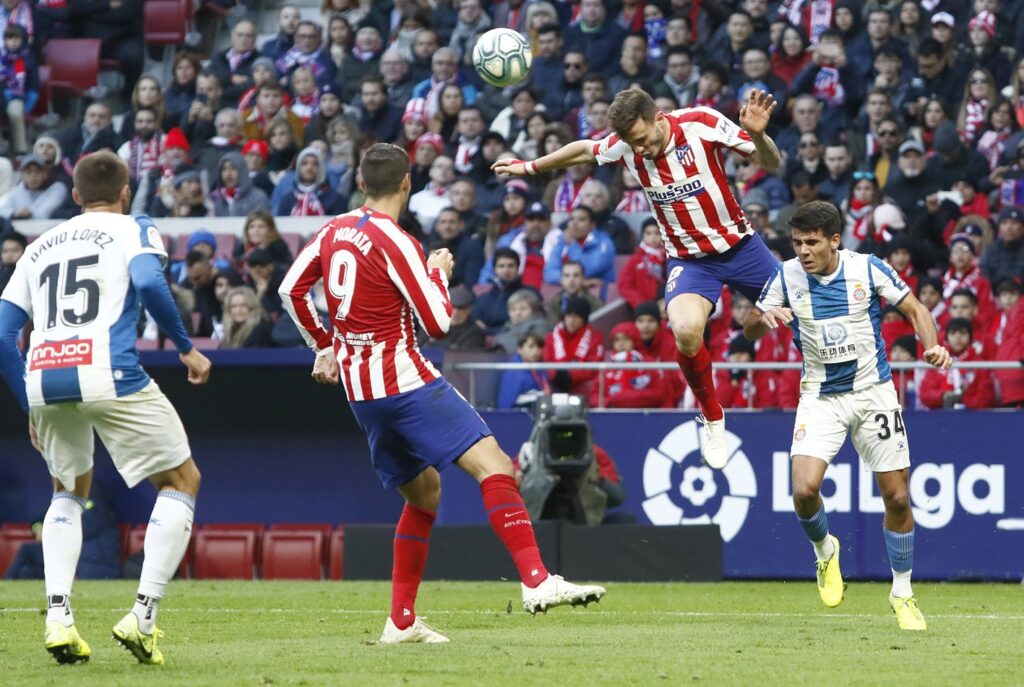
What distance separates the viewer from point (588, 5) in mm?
20703

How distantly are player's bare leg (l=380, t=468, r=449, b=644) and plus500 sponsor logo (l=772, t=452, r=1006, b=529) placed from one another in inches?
261

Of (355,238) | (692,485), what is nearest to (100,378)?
(355,238)

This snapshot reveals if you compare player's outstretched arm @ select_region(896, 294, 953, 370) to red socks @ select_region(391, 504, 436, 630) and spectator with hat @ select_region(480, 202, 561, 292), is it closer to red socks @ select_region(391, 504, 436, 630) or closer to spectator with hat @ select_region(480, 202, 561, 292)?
red socks @ select_region(391, 504, 436, 630)

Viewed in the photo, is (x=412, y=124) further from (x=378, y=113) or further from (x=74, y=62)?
(x=74, y=62)

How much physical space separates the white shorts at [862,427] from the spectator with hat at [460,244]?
835 centimetres

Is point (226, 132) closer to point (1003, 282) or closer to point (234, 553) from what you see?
point (234, 553)

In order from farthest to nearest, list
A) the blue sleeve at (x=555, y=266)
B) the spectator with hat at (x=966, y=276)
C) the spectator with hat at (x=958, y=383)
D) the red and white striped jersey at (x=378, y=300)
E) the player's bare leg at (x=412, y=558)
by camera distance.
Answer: the blue sleeve at (x=555, y=266) < the spectator with hat at (x=966, y=276) < the spectator with hat at (x=958, y=383) < the player's bare leg at (x=412, y=558) < the red and white striped jersey at (x=378, y=300)

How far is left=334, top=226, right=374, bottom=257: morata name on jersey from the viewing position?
8.20 meters

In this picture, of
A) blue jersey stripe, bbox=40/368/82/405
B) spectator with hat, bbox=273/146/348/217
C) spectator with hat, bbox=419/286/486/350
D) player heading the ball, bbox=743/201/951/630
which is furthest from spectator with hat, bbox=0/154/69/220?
blue jersey stripe, bbox=40/368/82/405

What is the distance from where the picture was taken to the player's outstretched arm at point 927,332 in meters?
9.31

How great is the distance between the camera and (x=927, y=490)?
48.2 ft

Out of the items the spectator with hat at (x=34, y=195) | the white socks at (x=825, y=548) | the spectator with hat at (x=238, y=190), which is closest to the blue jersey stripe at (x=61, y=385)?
the white socks at (x=825, y=548)

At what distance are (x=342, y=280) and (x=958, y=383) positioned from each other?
807 cm

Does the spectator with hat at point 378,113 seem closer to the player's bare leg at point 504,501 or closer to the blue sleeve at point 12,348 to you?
the player's bare leg at point 504,501
